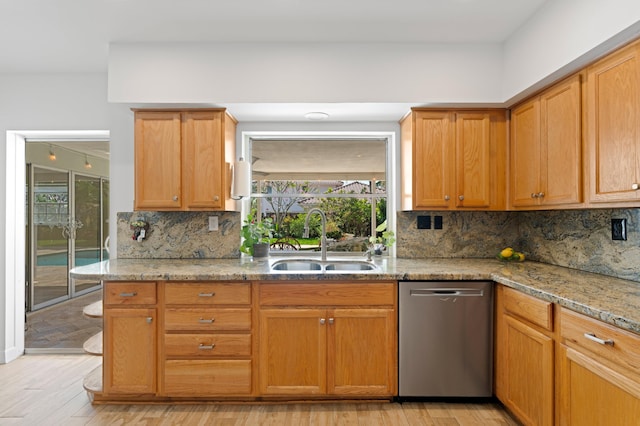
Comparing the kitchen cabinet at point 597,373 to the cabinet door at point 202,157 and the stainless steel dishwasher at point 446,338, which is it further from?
the cabinet door at point 202,157

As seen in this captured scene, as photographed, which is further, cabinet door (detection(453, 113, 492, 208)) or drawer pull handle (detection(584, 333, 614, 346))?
cabinet door (detection(453, 113, 492, 208))

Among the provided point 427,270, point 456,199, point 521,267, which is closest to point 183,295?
point 427,270

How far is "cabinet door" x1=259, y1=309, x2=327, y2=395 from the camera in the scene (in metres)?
2.52

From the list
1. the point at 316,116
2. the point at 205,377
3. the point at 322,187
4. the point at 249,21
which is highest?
the point at 249,21

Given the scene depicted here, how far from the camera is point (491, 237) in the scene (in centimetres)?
330

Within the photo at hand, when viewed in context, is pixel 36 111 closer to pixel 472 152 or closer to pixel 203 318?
pixel 203 318

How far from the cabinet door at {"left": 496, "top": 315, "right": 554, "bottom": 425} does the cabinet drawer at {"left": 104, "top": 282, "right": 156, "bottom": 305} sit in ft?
7.14

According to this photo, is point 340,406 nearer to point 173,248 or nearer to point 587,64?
point 173,248

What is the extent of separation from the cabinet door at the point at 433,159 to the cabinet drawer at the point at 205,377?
173 centimetres

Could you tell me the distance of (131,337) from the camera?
8.25 ft

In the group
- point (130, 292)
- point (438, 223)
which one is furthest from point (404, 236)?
point (130, 292)

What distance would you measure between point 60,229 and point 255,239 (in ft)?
8.40

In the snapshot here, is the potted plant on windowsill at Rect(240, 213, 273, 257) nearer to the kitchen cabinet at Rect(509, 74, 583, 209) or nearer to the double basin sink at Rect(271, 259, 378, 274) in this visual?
the double basin sink at Rect(271, 259, 378, 274)

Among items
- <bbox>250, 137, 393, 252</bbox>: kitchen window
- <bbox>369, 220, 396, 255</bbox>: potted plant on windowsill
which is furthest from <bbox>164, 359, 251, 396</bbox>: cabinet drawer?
<bbox>369, 220, 396, 255</bbox>: potted plant on windowsill
